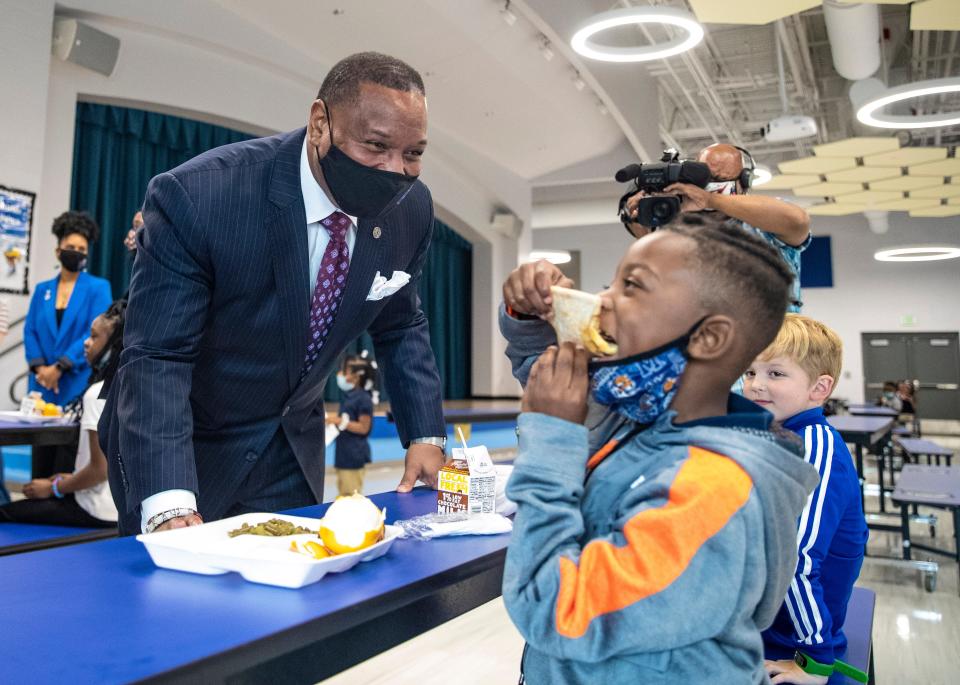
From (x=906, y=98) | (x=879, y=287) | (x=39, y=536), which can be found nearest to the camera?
(x=39, y=536)

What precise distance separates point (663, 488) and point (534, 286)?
325 mm

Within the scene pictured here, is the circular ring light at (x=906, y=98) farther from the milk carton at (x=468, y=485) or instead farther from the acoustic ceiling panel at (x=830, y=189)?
the milk carton at (x=468, y=485)

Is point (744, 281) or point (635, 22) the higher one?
point (635, 22)

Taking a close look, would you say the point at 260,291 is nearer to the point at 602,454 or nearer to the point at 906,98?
the point at 602,454

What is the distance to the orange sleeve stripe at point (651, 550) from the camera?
0.73m

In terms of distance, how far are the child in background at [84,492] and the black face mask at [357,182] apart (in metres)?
1.49

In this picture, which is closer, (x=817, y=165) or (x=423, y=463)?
(x=423, y=463)

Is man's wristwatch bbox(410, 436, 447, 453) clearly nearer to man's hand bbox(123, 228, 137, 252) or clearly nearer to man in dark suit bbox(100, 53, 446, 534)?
man in dark suit bbox(100, 53, 446, 534)

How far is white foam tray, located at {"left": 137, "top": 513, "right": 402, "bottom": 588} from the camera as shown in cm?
86

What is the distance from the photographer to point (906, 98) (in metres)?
6.91

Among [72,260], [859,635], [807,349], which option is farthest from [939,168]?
[72,260]

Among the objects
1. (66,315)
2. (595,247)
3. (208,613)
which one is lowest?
(208,613)

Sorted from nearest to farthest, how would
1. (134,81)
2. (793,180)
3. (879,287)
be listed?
(134,81)
(793,180)
(879,287)

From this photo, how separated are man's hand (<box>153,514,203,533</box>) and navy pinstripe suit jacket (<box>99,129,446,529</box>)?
51mm
